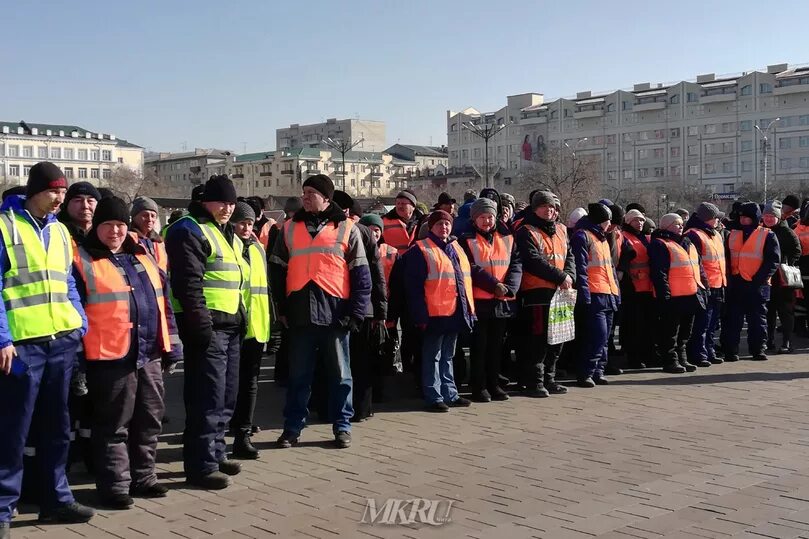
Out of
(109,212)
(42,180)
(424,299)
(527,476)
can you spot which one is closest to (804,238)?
(424,299)

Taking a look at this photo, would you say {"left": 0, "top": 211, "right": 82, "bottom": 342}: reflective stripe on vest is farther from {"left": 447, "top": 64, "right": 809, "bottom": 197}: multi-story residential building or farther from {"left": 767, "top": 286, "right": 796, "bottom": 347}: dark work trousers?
{"left": 447, "top": 64, "right": 809, "bottom": 197}: multi-story residential building

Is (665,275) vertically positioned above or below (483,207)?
below

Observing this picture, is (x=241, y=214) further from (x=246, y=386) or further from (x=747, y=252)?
(x=747, y=252)

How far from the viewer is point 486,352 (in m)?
9.65

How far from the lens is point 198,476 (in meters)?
6.34

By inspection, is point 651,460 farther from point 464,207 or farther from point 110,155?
point 110,155

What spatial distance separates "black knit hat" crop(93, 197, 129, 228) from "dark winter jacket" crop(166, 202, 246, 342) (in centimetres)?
51

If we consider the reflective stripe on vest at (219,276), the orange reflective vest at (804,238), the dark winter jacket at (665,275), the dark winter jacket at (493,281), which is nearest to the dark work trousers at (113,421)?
the reflective stripe on vest at (219,276)

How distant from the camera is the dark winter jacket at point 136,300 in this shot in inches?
234

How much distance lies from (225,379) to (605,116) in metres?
121

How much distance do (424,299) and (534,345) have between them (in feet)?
5.19

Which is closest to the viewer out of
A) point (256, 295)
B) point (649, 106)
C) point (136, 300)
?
point (136, 300)

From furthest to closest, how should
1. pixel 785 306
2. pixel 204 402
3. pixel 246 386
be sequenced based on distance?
pixel 785 306, pixel 246 386, pixel 204 402

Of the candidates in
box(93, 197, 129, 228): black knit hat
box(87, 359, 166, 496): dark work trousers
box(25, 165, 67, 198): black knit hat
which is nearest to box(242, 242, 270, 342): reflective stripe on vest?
box(87, 359, 166, 496): dark work trousers
